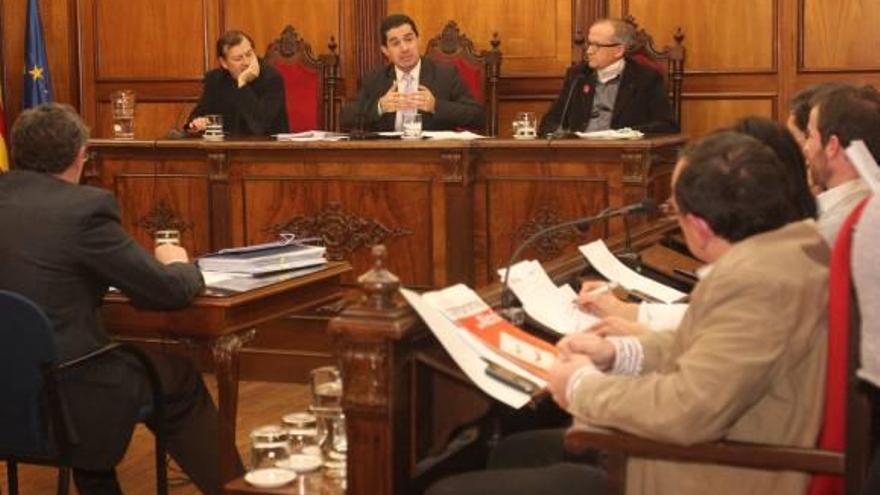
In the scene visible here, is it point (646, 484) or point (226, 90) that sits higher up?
point (226, 90)

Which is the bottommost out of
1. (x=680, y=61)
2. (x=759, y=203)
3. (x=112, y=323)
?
(x=112, y=323)

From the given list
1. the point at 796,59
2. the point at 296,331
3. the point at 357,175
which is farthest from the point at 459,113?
the point at 796,59

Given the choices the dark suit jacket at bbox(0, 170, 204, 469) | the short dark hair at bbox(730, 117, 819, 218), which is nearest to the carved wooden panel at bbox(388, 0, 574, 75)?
the dark suit jacket at bbox(0, 170, 204, 469)

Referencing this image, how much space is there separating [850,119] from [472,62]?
411cm

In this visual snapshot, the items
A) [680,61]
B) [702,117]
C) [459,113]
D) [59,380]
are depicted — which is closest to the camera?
[59,380]

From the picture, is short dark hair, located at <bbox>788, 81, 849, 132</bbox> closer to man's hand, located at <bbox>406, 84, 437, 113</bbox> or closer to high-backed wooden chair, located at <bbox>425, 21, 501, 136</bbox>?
man's hand, located at <bbox>406, 84, 437, 113</bbox>

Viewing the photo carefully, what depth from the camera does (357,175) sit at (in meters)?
5.82

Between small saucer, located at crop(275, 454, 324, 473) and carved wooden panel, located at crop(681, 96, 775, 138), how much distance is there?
524 centimetres

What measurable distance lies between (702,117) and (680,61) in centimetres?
58

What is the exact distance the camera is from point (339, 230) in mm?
5820

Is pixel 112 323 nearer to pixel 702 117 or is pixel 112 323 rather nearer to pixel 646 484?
pixel 646 484

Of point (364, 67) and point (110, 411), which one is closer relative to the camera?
point (110, 411)

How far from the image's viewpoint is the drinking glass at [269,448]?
2.61m

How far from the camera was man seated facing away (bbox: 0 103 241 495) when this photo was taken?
11.1 feet
